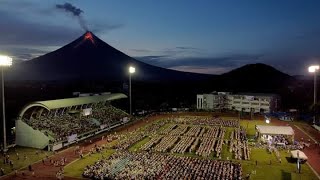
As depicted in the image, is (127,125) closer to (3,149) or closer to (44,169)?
(3,149)

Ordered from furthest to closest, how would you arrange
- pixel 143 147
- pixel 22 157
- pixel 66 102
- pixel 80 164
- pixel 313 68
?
1. pixel 313 68
2. pixel 66 102
3. pixel 143 147
4. pixel 22 157
5. pixel 80 164

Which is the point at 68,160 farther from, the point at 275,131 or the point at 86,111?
the point at 275,131

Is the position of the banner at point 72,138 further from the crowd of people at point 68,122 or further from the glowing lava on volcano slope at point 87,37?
the glowing lava on volcano slope at point 87,37

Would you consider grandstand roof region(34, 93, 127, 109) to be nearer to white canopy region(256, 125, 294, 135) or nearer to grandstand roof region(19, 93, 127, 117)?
grandstand roof region(19, 93, 127, 117)

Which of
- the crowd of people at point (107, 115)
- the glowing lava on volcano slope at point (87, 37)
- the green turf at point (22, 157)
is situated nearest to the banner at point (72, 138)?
the green turf at point (22, 157)

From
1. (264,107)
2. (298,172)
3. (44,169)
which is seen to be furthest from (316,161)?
(264,107)

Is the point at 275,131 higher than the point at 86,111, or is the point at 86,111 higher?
the point at 86,111

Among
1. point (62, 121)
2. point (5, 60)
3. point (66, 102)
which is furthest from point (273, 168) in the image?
point (5, 60)
